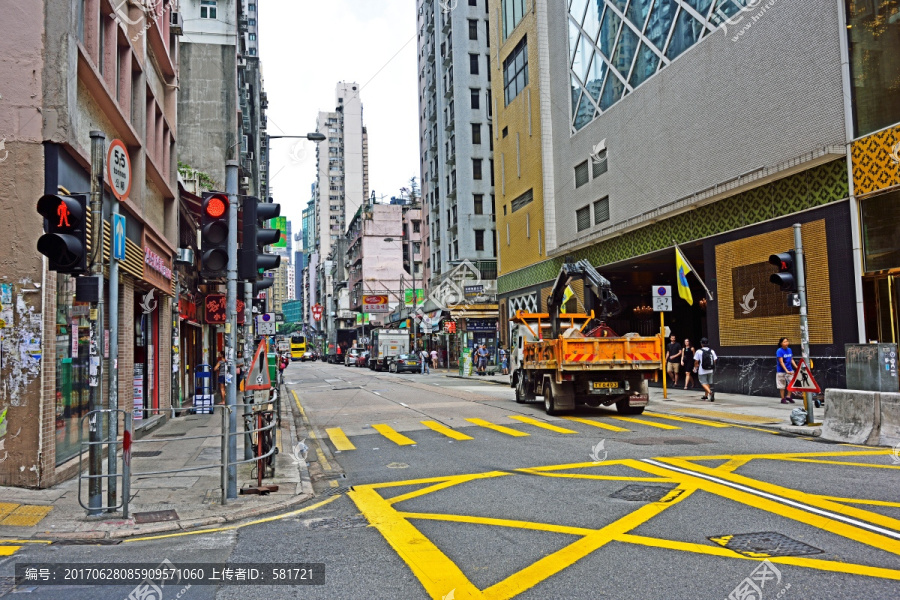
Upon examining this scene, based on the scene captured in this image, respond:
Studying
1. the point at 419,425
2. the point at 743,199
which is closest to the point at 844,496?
the point at 419,425

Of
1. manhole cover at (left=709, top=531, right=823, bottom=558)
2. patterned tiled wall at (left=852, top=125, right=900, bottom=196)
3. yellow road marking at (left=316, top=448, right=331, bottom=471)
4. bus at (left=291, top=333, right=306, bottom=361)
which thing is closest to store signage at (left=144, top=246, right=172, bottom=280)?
yellow road marking at (left=316, top=448, right=331, bottom=471)

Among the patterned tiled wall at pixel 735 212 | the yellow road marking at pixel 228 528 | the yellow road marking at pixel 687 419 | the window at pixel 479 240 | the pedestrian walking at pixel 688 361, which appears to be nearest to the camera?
the yellow road marking at pixel 228 528

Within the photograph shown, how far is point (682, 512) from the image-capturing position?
7.18m

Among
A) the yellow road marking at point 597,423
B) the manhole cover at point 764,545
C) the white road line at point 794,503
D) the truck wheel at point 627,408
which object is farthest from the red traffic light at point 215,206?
the truck wheel at point 627,408

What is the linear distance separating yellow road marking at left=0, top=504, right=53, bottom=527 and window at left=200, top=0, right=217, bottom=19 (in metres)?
35.2

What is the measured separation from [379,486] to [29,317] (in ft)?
16.7

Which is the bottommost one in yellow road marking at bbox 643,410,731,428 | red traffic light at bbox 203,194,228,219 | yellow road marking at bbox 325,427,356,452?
yellow road marking at bbox 643,410,731,428

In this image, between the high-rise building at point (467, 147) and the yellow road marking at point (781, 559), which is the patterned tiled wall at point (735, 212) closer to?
the yellow road marking at point (781, 559)

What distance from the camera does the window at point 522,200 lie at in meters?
39.9

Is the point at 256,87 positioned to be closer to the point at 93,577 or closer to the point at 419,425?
the point at 419,425

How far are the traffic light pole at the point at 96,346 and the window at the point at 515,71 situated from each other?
34.6 metres

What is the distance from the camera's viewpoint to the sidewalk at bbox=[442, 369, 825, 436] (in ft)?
49.3

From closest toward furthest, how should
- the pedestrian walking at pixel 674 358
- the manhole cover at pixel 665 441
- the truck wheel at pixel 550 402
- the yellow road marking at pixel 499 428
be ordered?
1. the manhole cover at pixel 665 441
2. the yellow road marking at pixel 499 428
3. the truck wheel at pixel 550 402
4. the pedestrian walking at pixel 674 358

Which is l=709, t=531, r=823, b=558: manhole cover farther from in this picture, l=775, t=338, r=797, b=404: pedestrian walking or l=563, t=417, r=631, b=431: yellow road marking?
l=775, t=338, r=797, b=404: pedestrian walking
